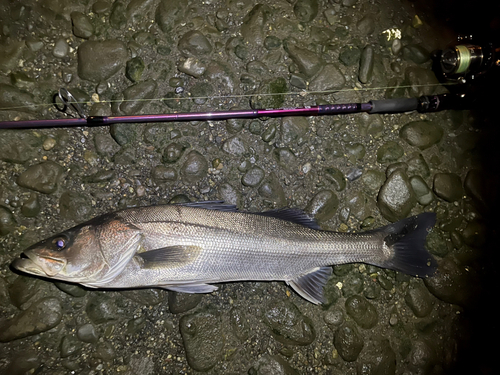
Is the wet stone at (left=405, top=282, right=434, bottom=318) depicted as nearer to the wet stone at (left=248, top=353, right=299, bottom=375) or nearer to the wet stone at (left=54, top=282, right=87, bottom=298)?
the wet stone at (left=248, top=353, right=299, bottom=375)

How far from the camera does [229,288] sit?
104 inches

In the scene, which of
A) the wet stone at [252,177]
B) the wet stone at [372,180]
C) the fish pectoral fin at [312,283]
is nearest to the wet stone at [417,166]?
the wet stone at [372,180]

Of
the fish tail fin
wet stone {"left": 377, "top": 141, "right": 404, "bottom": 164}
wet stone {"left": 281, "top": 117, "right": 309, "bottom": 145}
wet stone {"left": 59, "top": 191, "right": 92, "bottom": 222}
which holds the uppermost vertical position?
wet stone {"left": 281, "top": 117, "right": 309, "bottom": 145}

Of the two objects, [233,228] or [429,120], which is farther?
[429,120]

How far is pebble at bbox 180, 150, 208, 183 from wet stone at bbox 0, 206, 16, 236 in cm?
155

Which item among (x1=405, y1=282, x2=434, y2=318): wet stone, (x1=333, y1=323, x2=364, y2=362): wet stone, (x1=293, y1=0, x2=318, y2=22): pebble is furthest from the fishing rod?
(x1=333, y1=323, x2=364, y2=362): wet stone

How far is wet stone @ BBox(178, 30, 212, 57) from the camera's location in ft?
8.71

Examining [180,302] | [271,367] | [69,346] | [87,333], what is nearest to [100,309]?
[87,333]

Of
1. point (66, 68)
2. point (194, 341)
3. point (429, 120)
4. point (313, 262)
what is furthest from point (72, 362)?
point (429, 120)

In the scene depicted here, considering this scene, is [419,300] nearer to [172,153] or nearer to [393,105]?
[393,105]

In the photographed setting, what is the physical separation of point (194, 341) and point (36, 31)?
328 cm

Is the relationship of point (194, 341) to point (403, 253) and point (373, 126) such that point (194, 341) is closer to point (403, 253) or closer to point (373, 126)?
point (403, 253)

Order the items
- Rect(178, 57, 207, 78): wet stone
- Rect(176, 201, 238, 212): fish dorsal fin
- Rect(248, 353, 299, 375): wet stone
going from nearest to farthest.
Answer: Rect(176, 201, 238, 212): fish dorsal fin, Rect(248, 353, 299, 375): wet stone, Rect(178, 57, 207, 78): wet stone

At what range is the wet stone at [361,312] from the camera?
264 centimetres
